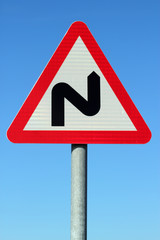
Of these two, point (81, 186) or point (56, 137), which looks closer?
point (81, 186)

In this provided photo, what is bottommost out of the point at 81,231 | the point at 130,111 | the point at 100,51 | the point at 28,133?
the point at 81,231

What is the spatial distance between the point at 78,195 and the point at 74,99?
0.47 meters

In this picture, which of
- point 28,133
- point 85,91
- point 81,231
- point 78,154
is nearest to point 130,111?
point 85,91

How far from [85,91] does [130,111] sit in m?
0.25

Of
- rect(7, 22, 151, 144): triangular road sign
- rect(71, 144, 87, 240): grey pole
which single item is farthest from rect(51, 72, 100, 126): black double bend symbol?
rect(71, 144, 87, 240): grey pole

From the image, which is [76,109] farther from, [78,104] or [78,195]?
[78,195]

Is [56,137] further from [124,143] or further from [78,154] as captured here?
[124,143]

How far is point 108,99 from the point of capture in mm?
1773

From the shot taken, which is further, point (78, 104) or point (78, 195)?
point (78, 104)

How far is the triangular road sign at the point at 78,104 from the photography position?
5.60 feet

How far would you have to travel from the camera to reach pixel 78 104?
68.0 inches

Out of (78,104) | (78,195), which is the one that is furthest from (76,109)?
(78,195)

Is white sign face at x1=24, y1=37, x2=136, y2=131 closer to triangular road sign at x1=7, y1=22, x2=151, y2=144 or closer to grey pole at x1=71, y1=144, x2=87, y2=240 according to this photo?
triangular road sign at x1=7, y1=22, x2=151, y2=144

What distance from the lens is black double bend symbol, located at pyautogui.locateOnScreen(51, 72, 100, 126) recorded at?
1713 mm
